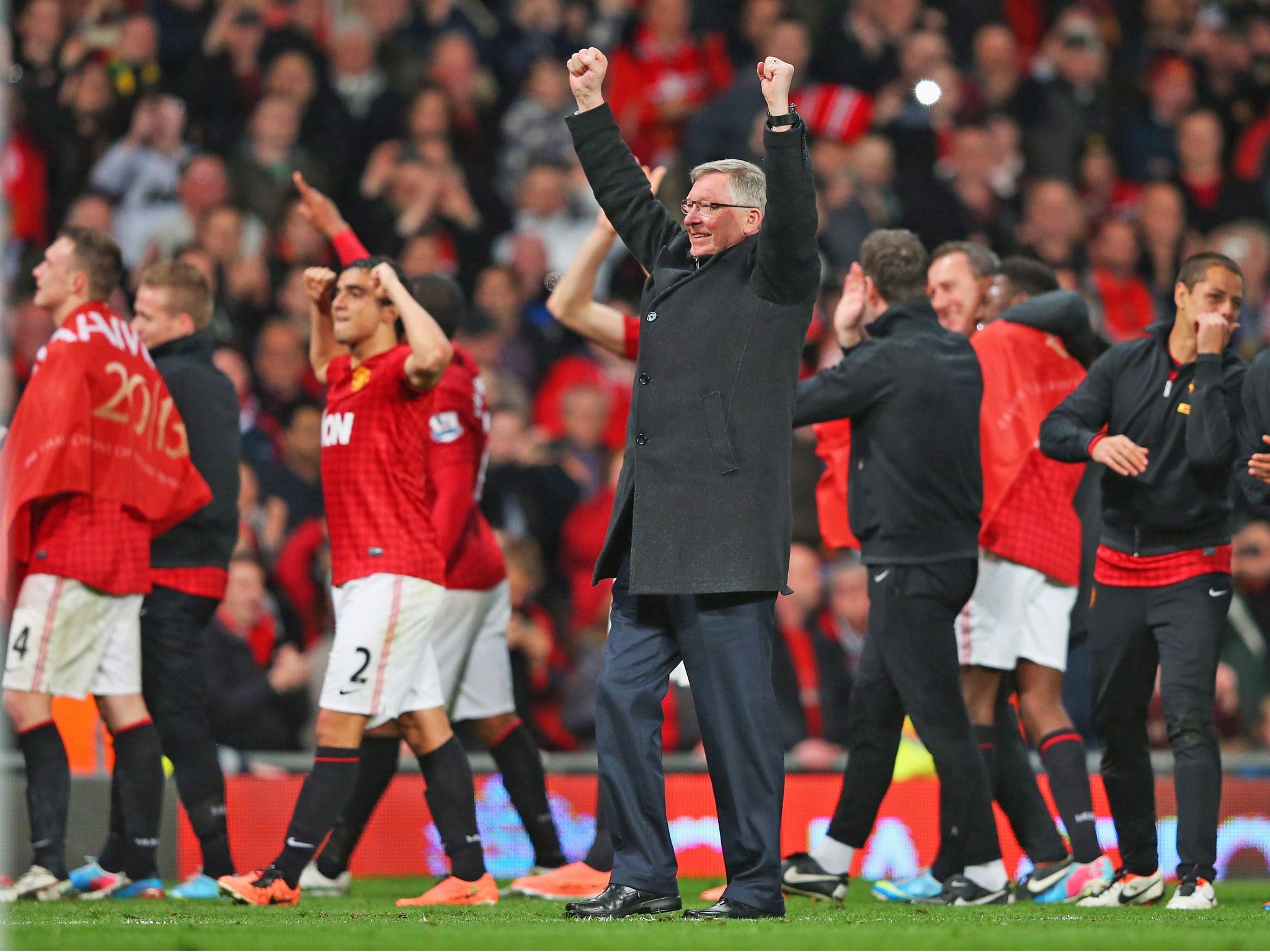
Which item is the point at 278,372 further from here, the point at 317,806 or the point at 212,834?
the point at 317,806

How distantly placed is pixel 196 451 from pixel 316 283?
1.01 metres

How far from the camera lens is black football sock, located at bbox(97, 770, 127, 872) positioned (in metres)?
6.77

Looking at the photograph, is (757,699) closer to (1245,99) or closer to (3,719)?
(3,719)

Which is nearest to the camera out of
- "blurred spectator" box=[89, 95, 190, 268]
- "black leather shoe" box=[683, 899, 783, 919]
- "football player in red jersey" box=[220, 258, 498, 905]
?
"black leather shoe" box=[683, 899, 783, 919]

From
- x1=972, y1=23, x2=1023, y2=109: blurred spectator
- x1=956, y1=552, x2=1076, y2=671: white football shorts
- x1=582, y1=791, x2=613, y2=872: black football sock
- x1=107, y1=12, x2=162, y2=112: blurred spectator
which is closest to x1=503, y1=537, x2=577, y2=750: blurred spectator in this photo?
x1=582, y1=791, x2=613, y2=872: black football sock

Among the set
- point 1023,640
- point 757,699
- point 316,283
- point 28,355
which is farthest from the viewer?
point 28,355

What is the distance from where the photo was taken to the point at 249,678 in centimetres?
892

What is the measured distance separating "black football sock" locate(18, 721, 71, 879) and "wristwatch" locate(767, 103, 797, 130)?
3.51 metres

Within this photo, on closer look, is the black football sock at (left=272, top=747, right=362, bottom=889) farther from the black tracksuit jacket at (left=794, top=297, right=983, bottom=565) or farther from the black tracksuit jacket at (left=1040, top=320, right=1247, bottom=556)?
the black tracksuit jacket at (left=1040, top=320, right=1247, bottom=556)

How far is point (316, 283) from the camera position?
655cm

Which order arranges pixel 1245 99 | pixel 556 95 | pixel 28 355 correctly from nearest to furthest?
pixel 28 355
pixel 556 95
pixel 1245 99

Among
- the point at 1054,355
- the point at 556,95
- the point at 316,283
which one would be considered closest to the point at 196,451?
the point at 316,283

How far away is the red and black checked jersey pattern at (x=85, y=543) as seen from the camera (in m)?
6.45

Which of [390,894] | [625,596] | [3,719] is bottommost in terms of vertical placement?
[390,894]
